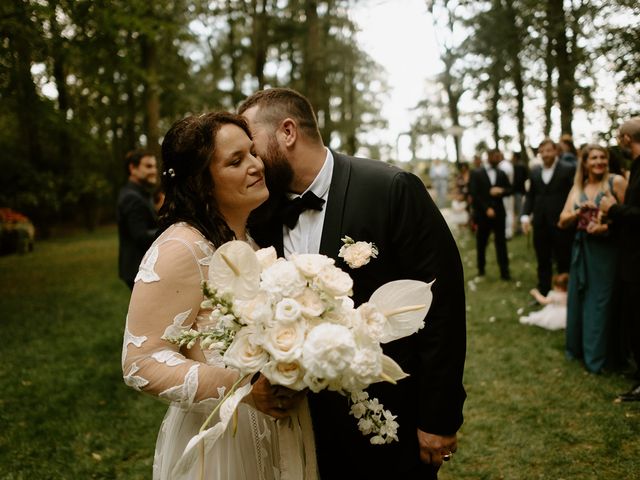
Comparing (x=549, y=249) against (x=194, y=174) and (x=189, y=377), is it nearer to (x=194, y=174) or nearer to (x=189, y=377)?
(x=194, y=174)

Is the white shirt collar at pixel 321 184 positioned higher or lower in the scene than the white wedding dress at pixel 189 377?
higher

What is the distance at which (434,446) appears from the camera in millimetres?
2285

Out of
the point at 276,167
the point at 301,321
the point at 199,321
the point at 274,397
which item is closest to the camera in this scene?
the point at 301,321

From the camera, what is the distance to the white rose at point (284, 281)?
1590mm

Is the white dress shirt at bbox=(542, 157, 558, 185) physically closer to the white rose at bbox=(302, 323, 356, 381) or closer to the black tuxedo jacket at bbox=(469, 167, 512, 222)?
the black tuxedo jacket at bbox=(469, 167, 512, 222)

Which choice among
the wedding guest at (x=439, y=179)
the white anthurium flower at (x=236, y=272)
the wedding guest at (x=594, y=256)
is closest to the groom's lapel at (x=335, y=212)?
the white anthurium flower at (x=236, y=272)

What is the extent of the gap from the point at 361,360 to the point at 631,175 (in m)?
4.65

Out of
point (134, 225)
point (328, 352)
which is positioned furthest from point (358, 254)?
point (134, 225)

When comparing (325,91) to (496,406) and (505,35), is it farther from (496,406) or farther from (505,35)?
(496,406)

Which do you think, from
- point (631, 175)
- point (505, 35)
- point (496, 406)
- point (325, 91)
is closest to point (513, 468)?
point (496, 406)

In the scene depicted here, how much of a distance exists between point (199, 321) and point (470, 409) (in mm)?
3816

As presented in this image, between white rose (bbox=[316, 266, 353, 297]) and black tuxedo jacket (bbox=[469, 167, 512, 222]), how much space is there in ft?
30.0

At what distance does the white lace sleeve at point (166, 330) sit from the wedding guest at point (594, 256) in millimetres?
4843

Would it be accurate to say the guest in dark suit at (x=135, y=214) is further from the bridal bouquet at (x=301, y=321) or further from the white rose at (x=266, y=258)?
the bridal bouquet at (x=301, y=321)
